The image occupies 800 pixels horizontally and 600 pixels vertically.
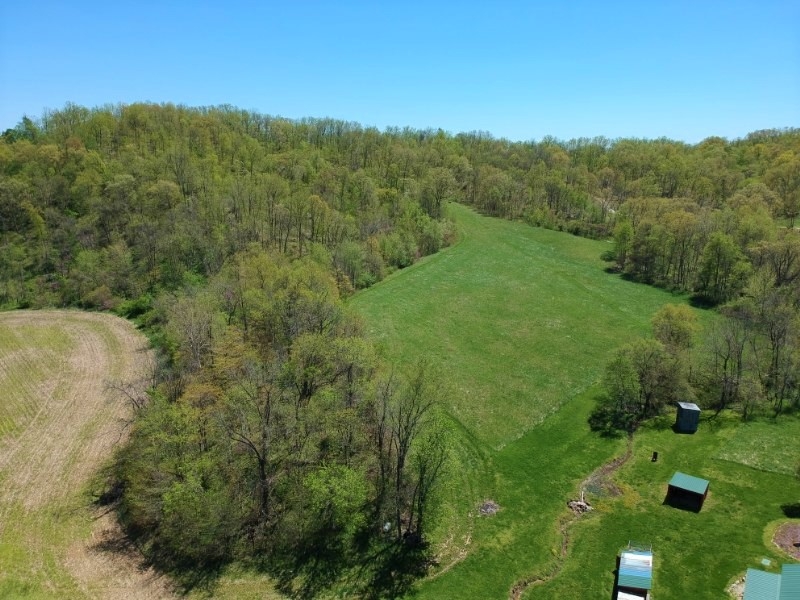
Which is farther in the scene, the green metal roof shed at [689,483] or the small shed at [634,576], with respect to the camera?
the green metal roof shed at [689,483]

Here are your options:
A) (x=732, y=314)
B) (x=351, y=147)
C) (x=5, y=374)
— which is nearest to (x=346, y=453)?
(x=5, y=374)

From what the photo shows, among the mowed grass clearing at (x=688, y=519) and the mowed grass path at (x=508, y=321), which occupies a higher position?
the mowed grass path at (x=508, y=321)

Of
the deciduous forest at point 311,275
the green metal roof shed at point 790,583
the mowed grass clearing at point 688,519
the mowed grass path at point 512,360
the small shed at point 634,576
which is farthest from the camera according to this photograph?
the mowed grass path at point 512,360

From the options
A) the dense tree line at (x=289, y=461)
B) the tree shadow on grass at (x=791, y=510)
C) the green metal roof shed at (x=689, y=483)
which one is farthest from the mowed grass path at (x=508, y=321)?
the tree shadow on grass at (x=791, y=510)

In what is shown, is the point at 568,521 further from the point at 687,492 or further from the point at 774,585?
the point at 774,585

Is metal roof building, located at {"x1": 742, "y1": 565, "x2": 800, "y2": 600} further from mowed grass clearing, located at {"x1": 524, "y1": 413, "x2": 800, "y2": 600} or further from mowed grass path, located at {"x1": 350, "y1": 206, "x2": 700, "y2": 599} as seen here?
mowed grass path, located at {"x1": 350, "y1": 206, "x2": 700, "y2": 599}

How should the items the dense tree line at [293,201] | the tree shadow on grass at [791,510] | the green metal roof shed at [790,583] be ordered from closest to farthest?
the green metal roof shed at [790,583] → the tree shadow on grass at [791,510] → the dense tree line at [293,201]

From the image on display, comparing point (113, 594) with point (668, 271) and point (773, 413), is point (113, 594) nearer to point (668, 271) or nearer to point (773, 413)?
point (773, 413)

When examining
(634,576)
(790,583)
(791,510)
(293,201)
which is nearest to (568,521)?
(634,576)

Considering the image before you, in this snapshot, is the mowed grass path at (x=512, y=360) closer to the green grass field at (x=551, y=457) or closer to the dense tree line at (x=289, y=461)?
the green grass field at (x=551, y=457)
